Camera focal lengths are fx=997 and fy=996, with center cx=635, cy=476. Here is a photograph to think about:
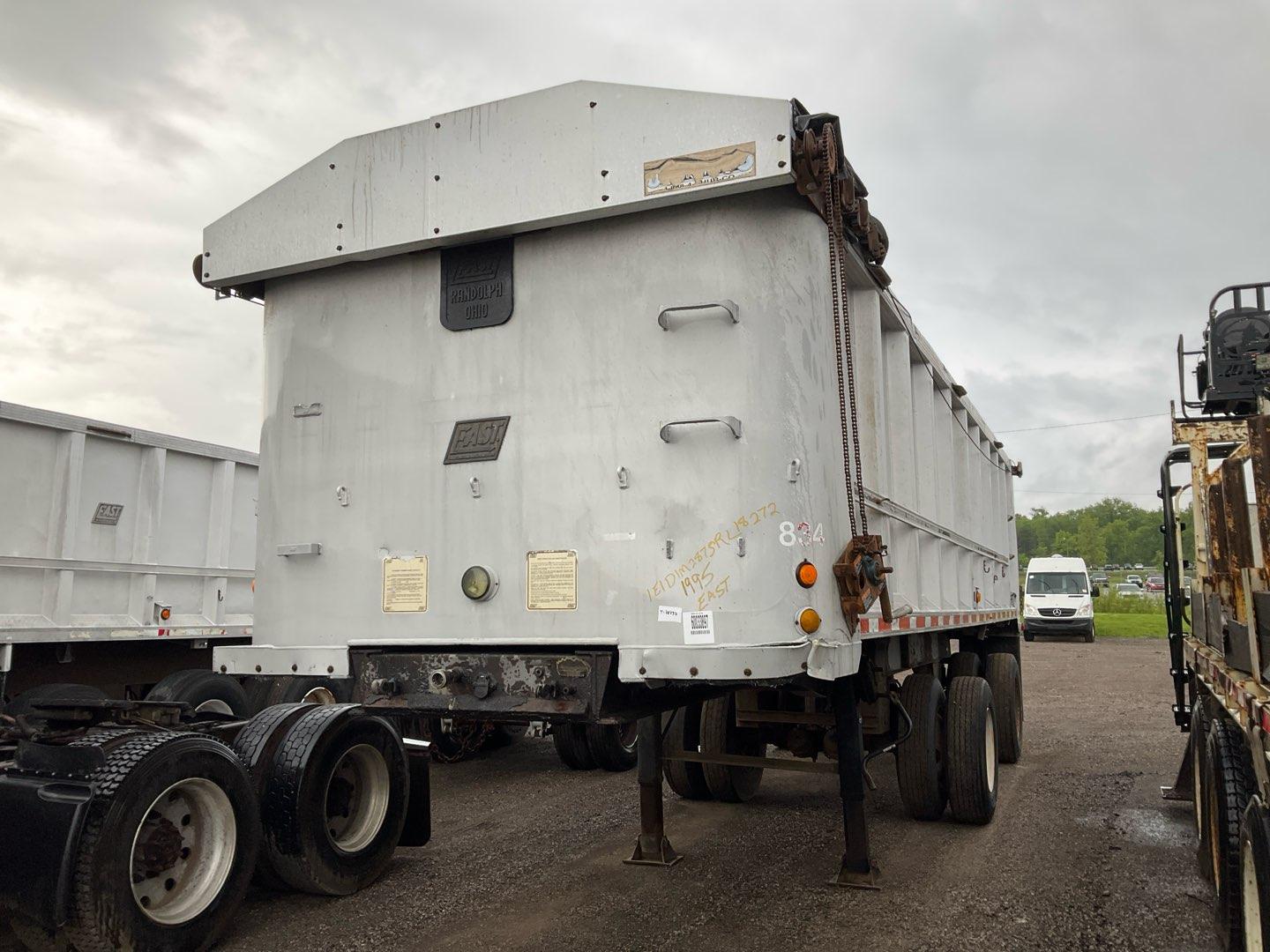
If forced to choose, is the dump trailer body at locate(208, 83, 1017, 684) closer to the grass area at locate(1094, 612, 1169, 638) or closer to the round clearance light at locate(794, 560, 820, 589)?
the round clearance light at locate(794, 560, 820, 589)

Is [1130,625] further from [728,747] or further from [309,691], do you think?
[309,691]

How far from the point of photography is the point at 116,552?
8.30 metres

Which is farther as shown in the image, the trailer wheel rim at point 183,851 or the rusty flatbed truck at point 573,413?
the trailer wheel rim at point 183,851

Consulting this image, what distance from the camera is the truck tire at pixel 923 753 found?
6.49 metres

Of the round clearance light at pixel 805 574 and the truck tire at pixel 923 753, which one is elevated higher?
the round clearance light at pixel 805 574

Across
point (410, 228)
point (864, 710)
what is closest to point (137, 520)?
point (410, 228)

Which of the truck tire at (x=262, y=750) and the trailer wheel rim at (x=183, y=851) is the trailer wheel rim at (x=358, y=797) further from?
the trailer wheel rim at (x=183, y=851)

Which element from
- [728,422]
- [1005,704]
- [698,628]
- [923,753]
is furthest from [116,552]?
[1005,704]

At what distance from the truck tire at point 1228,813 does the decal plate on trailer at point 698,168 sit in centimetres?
318

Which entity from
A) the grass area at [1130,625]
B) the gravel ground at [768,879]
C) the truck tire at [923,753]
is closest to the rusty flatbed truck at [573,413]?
the gravel ground at [768,879]

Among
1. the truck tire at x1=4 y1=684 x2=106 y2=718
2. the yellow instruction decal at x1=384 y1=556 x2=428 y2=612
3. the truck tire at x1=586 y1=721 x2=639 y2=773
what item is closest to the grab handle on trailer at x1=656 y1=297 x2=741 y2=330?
the yellow instruction decal at x1=384 y1=556 x2=428 y2=612

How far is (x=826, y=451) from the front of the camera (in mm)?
4266

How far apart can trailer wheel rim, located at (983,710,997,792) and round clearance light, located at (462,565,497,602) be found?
13.1ft

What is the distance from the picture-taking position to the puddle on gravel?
6285mm
